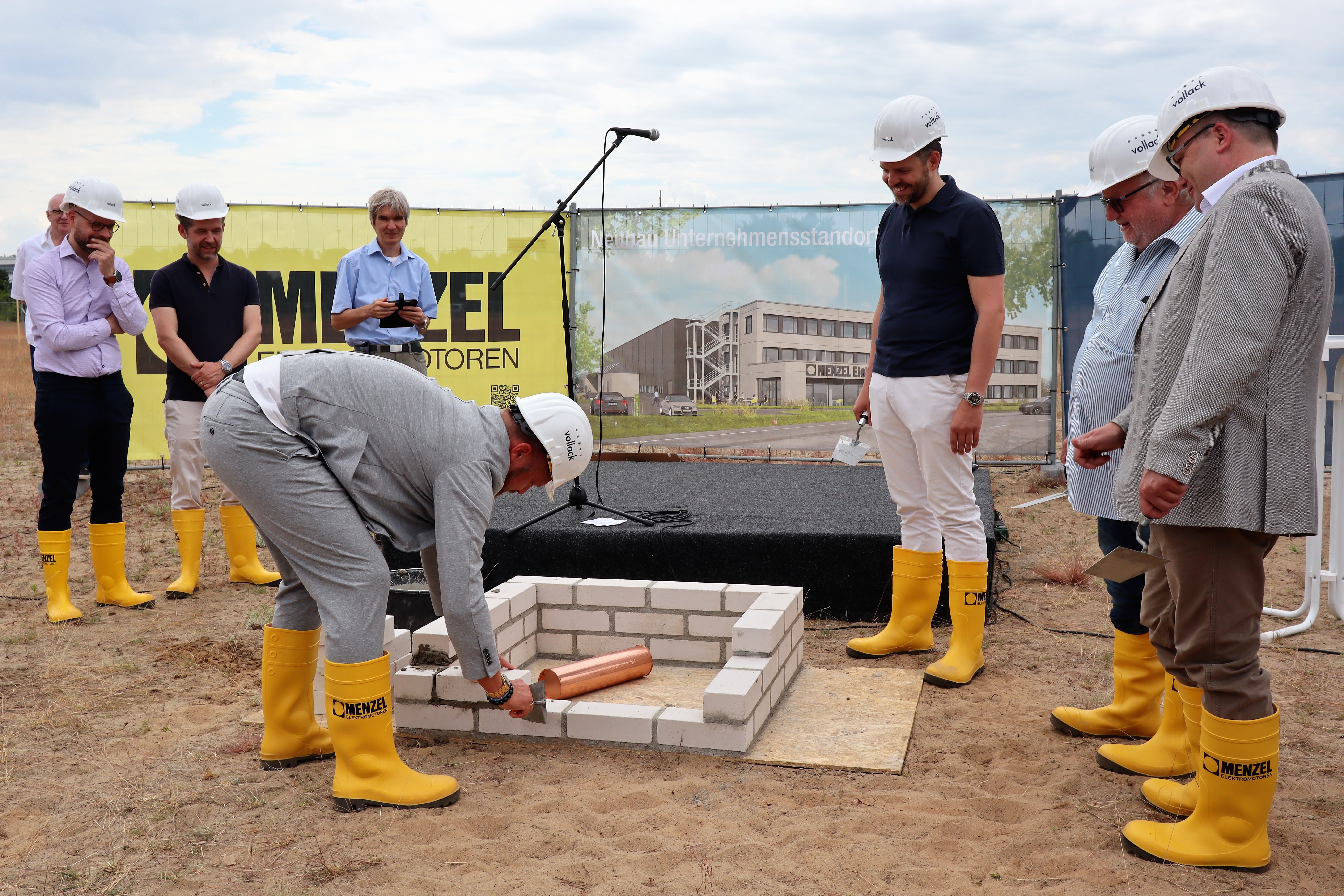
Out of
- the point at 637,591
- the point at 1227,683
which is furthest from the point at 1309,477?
the point at 637,591

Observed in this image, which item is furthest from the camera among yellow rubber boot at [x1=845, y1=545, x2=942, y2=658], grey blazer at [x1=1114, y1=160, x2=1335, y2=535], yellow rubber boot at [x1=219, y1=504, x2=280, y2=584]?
yellow rubber boot at [x1=219, y1=504, x2=280, y2=584]

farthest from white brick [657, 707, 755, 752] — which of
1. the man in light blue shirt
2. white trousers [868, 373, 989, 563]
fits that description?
the man in light blue shirt

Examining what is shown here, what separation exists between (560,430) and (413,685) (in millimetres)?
1115

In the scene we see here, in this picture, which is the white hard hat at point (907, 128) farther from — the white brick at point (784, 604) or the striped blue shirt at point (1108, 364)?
the white brick at point (784, 604)

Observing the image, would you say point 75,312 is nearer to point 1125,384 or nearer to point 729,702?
point 729,702

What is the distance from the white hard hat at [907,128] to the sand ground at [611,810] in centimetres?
195

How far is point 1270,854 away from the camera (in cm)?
228

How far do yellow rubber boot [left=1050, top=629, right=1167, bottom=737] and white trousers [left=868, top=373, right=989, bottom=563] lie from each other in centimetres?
68

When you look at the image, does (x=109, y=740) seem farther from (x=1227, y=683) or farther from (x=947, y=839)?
(x=1227, y=683)

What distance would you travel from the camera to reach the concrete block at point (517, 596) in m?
Answer: 3.58

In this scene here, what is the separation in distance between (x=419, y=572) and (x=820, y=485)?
289 cm

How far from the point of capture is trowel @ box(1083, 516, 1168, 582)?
7.30ft

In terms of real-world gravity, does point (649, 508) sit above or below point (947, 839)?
above

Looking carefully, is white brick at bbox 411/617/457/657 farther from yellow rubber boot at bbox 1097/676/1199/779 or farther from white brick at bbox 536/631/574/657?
yellow rubber boot at bbox 1097/676/1199/779
